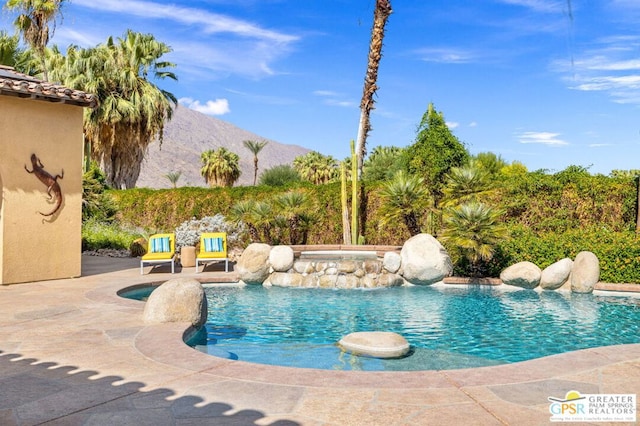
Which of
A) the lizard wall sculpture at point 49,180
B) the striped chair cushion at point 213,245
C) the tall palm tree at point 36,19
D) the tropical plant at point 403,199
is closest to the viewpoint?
the lizard wall sculpture at point 49,180

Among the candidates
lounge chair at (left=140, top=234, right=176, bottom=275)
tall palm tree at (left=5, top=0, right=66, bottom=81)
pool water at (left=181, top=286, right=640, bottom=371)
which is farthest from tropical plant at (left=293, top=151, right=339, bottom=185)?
pool water at (left=181, top=286, right=640, bottom=371)

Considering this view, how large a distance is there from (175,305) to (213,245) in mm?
8021

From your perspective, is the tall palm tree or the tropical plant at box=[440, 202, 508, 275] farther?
the tall palm tree

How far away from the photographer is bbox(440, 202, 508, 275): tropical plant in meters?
13.6

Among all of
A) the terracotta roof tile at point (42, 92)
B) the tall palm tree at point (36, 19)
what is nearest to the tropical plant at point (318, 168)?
the tall palm tree at point (36, 19)

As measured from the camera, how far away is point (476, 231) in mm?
13844

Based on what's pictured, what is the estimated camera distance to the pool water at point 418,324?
7457mm

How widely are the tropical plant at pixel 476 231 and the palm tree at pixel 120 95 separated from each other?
26.0 meters

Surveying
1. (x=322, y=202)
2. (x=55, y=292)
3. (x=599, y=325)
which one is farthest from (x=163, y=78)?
(x=599, y=325)

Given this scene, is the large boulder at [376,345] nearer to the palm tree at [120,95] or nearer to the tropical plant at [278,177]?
the palm tree at [120,95]

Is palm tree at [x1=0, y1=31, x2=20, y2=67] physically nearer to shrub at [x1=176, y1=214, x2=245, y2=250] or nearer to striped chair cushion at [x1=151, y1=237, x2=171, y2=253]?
shrub at [x1=176, y1=214, x2=245, y2=250]

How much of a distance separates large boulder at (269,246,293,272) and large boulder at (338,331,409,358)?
6969mm

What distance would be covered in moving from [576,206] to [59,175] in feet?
48.5

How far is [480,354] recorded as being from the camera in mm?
7668
